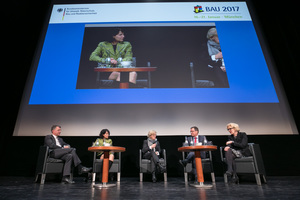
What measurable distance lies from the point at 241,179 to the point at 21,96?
14.6ft

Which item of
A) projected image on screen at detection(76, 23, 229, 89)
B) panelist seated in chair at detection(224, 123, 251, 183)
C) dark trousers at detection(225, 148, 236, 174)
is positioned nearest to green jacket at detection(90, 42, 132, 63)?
projected image on screen at detection(76, 23, 229, 89)

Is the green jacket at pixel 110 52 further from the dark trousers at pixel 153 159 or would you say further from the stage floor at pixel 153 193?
the stage floor at pixel 153 193

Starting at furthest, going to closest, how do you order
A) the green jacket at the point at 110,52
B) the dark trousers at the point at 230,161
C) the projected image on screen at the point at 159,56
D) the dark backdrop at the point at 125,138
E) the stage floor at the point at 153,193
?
the green jacket at the point at 110,52
the projected image on screen at the point at 159,56
the dark backdrop at the point at 125,138
the dark trousers at the point at 230,161
the stage floor at the point at 153,193

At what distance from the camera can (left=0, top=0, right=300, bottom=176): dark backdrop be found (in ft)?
11.9

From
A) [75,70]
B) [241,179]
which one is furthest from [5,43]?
[241,179]

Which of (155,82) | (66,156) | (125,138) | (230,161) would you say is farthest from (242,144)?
(66,156)

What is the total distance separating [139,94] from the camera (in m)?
3.79

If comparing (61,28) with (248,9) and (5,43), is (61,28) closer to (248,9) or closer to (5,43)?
(5,43)

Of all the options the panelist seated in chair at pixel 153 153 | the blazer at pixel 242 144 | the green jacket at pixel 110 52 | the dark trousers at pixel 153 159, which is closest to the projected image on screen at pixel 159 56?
the green jacket at pixel 110 52

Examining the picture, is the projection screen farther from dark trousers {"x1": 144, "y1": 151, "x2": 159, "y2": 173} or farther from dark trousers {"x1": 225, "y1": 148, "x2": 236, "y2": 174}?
dark trousers {"x1": 225, "y1": 148, "x2": 236, "y2": 174}

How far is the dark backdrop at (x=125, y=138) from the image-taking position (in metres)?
3.62

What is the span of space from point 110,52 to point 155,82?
1172 millimetres

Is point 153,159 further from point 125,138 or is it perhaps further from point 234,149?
point 234,149

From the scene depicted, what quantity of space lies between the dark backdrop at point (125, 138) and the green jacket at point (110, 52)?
1514mm
